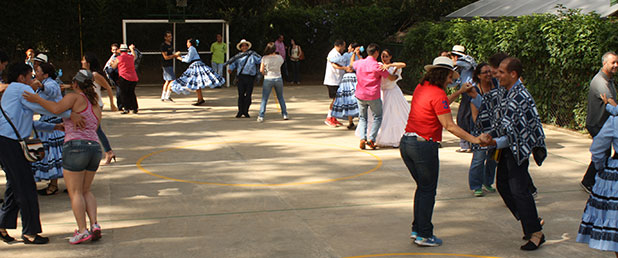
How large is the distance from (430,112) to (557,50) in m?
7.35

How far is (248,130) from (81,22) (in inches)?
443

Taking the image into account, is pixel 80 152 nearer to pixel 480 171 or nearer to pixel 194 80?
pixel 480 171

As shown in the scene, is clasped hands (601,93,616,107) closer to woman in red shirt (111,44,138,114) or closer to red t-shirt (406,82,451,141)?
red t-shirt (406,82,451,141)

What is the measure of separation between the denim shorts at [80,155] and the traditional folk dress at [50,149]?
170cm

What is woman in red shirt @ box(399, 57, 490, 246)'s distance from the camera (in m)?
5.58

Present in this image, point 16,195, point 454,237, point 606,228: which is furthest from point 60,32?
point 606,228

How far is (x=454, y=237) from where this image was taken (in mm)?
6117

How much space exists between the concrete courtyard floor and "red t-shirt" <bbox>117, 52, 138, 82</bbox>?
2.60 meters

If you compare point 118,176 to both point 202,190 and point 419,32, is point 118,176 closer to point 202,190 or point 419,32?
point 202,190

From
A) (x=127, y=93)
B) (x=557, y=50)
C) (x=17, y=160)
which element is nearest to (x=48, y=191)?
(x=17, y=160)

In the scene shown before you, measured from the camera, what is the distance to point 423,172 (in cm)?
562

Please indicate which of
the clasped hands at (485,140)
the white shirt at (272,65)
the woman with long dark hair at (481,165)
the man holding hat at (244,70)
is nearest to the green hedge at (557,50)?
the woman with long dark hair at (481,165)

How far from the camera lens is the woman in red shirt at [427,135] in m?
5.58

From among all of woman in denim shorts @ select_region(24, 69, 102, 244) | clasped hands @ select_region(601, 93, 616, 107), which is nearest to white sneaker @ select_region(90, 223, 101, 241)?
woman in denim shorts @ select_region(24, 69, 102, 244)
